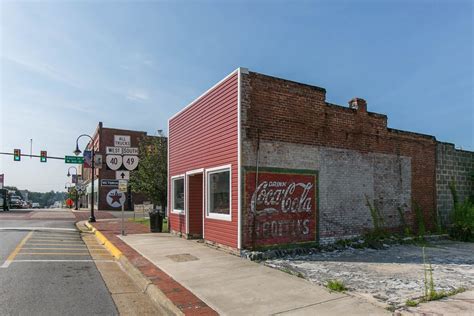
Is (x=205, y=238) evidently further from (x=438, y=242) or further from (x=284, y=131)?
(x=438, y=242)

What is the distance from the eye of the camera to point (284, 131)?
38.4ft

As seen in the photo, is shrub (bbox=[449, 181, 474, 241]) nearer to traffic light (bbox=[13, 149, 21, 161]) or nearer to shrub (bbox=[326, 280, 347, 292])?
shrub (bbox=[326, 280, 347, 292])

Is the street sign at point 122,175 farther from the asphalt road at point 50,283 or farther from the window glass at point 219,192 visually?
the window glass at point 219,192

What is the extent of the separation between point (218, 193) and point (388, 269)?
17.6 feet

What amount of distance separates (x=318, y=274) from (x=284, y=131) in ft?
15.0

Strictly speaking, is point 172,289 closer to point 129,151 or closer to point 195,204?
point 195,204

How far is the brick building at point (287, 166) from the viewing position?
10984 millimetres

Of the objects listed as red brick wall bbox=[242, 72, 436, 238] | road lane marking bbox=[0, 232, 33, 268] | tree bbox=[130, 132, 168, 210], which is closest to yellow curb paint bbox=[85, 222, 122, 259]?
road lane marking bbox=[0, 232, 33, 268]

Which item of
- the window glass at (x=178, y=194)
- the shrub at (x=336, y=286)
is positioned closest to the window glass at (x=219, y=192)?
the window glass at (x=178, y=194)

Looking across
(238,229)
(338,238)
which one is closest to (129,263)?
(238,229)

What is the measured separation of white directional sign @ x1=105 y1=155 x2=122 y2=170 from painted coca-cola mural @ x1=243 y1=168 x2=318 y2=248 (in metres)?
7.41

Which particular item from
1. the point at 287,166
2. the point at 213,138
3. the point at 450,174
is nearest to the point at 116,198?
the point at 213,138

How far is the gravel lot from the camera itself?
7.09 meters

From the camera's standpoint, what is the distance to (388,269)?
9047mm
